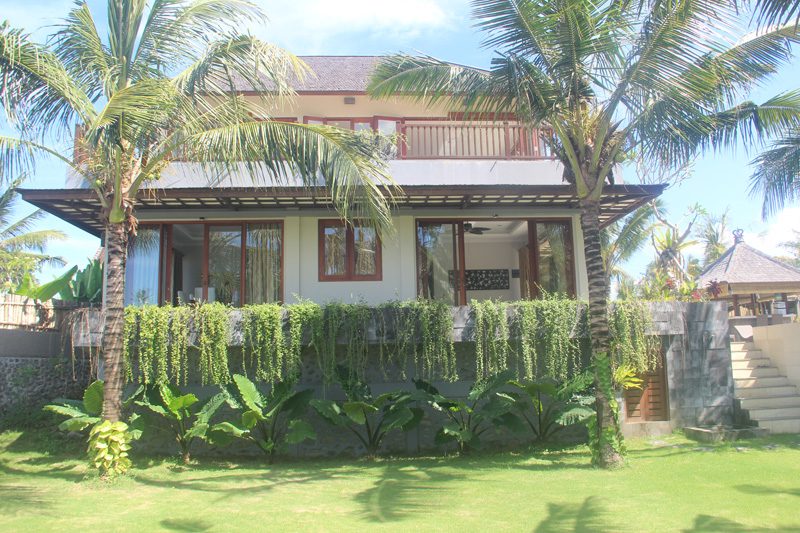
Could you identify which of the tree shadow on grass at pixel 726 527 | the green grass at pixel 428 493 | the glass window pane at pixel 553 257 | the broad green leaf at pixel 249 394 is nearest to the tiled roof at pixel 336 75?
the glass window pane at pixel 553 257

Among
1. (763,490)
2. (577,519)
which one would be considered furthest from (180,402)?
(763,490)

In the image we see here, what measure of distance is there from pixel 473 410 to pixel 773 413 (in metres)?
5.85

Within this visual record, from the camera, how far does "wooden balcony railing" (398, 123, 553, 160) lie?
13.0 m

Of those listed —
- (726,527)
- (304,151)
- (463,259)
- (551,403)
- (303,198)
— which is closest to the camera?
(726,527)

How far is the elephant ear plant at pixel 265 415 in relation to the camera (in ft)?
31.6

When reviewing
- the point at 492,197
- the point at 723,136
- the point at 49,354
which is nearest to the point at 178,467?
the point at 49,354

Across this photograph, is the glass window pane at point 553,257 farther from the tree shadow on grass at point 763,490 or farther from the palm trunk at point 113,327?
the palm trunk at point 113,327

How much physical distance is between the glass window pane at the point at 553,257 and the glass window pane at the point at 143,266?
25.6 ft

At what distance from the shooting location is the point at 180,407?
9898 millimetres

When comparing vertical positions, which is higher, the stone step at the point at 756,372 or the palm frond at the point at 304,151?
the palm frond at the point at 304,151

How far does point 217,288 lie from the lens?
41.8 feet

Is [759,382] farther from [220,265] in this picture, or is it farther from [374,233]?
[220,265]

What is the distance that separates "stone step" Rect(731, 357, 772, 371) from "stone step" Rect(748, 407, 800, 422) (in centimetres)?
144

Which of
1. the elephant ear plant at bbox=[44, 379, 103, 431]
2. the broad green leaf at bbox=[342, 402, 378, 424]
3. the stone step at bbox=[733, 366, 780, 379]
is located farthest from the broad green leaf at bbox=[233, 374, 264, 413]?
the stone step at bbox=[733, 366, 780, 379]
